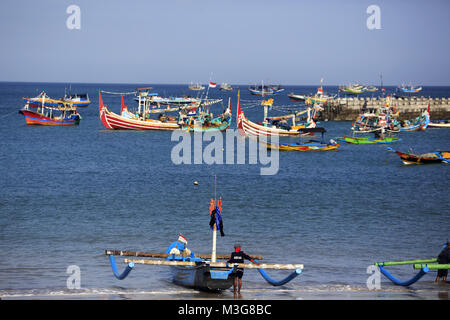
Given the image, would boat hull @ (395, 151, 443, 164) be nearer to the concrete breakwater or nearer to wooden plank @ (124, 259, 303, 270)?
wooden plank @ (124, 259, 303, 270)

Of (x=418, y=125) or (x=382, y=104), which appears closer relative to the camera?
(x=418, y=125)

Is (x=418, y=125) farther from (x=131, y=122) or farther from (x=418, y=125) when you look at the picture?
(x=131, y=122)

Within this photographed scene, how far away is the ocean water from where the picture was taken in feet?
54.6

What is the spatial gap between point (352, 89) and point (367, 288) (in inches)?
7319

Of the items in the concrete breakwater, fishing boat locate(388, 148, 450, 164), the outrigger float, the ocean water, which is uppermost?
the concrete breakwater

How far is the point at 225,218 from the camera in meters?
26.2

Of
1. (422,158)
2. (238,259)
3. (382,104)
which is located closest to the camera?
(238,259)

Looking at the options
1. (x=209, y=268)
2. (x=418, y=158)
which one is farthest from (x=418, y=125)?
(x=209, y=268)

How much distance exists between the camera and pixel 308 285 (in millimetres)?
16641

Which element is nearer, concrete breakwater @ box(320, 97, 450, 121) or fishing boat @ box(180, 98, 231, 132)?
fishing boat @ box(180, 98, 231, 132)

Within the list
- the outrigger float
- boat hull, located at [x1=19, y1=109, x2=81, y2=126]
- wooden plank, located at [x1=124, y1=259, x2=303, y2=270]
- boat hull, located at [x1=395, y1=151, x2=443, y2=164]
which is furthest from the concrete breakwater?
wooden plank, located at [x1=124, y1=259, x2=303, y2=270]

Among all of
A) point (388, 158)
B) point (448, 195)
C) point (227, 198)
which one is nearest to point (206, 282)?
point (227, 198)

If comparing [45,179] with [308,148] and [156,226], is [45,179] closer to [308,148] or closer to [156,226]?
[156,226]

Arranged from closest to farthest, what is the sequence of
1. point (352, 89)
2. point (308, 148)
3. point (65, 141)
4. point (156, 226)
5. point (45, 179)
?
point (156, 226) → point (45, 179) → point (308, 148) → point (65, 141) → point (352, 89)
